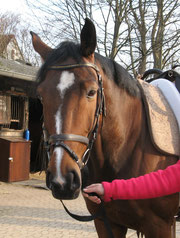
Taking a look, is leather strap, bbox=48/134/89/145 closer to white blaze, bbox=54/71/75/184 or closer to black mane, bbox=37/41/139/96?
white blaze, bbox=54/71/75/184

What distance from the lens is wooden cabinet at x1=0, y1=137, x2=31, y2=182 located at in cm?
737

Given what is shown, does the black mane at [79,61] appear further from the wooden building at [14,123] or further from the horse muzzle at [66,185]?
the wooden building at [14,123]

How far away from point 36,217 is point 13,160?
3097 mm

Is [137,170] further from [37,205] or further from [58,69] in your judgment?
[37,205]

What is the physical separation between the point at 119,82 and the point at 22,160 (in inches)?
254

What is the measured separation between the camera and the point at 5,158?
745cm

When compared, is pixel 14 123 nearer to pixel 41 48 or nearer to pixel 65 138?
pixel 41 48

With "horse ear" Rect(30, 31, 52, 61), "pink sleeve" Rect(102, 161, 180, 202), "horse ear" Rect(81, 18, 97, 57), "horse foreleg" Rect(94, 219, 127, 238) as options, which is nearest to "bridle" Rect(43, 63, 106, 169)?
"horse ear" Rect(81, 18, 97, 57)

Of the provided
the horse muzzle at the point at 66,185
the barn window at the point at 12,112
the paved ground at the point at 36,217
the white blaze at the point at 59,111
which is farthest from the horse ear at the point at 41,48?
the barn window at the point at 12,112

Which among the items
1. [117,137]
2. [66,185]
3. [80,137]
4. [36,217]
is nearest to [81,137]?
[80,137]

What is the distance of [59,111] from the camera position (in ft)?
4.68

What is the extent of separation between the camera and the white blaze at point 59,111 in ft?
4.33

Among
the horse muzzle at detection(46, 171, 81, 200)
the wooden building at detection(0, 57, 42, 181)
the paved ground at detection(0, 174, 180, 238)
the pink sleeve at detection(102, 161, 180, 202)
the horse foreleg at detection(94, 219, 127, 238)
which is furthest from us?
the wooden building at detection(0, 57, 42, 181)

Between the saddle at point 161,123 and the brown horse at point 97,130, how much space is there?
2.4 inches
